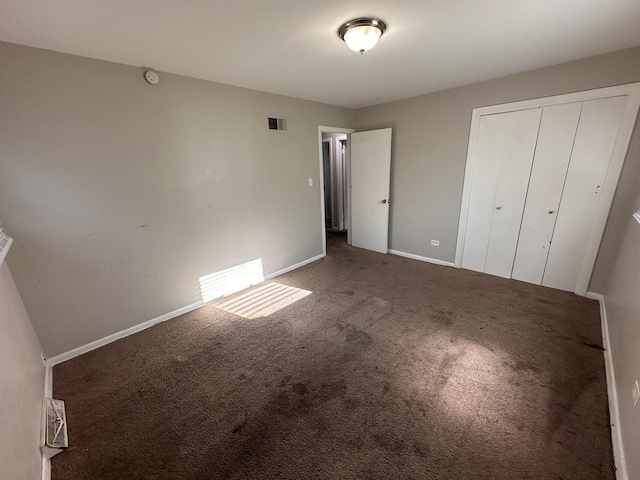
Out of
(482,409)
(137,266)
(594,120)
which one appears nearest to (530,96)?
(594,120)

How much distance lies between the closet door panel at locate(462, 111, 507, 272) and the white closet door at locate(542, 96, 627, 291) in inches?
25.5

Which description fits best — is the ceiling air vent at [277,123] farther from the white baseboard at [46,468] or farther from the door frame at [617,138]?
the white baseboard at [46,468]

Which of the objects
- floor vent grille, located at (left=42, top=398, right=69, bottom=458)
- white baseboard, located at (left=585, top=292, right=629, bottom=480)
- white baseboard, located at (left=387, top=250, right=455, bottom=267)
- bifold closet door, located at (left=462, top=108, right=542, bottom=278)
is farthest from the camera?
white baseboard, located at (left=387, top=250, right=455, bottom=267)

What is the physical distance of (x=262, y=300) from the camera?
9.73 ft

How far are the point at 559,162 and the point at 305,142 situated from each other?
9.66 feet

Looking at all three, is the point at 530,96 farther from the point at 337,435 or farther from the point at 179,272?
the point at 179,272

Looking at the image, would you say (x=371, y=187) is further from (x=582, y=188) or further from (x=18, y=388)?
(x=18, y=388)

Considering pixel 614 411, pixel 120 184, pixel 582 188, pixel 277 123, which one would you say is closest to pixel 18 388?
pixel 120 184

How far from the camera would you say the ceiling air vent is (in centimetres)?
316

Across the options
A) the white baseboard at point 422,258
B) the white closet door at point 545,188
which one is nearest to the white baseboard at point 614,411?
the white closet door at point 545,188

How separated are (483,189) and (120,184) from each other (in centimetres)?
394

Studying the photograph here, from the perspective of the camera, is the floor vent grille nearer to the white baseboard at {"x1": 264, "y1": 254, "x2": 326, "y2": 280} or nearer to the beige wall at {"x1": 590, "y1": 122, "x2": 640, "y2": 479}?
the white baseboard at {"x1": 264, "y1": 254, "x2": 326, "y2": 280}

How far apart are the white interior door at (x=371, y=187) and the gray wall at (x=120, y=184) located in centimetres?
136

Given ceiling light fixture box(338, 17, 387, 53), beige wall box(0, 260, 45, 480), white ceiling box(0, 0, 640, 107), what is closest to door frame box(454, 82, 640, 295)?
white ceiling box(0, 0, 640, 107)
